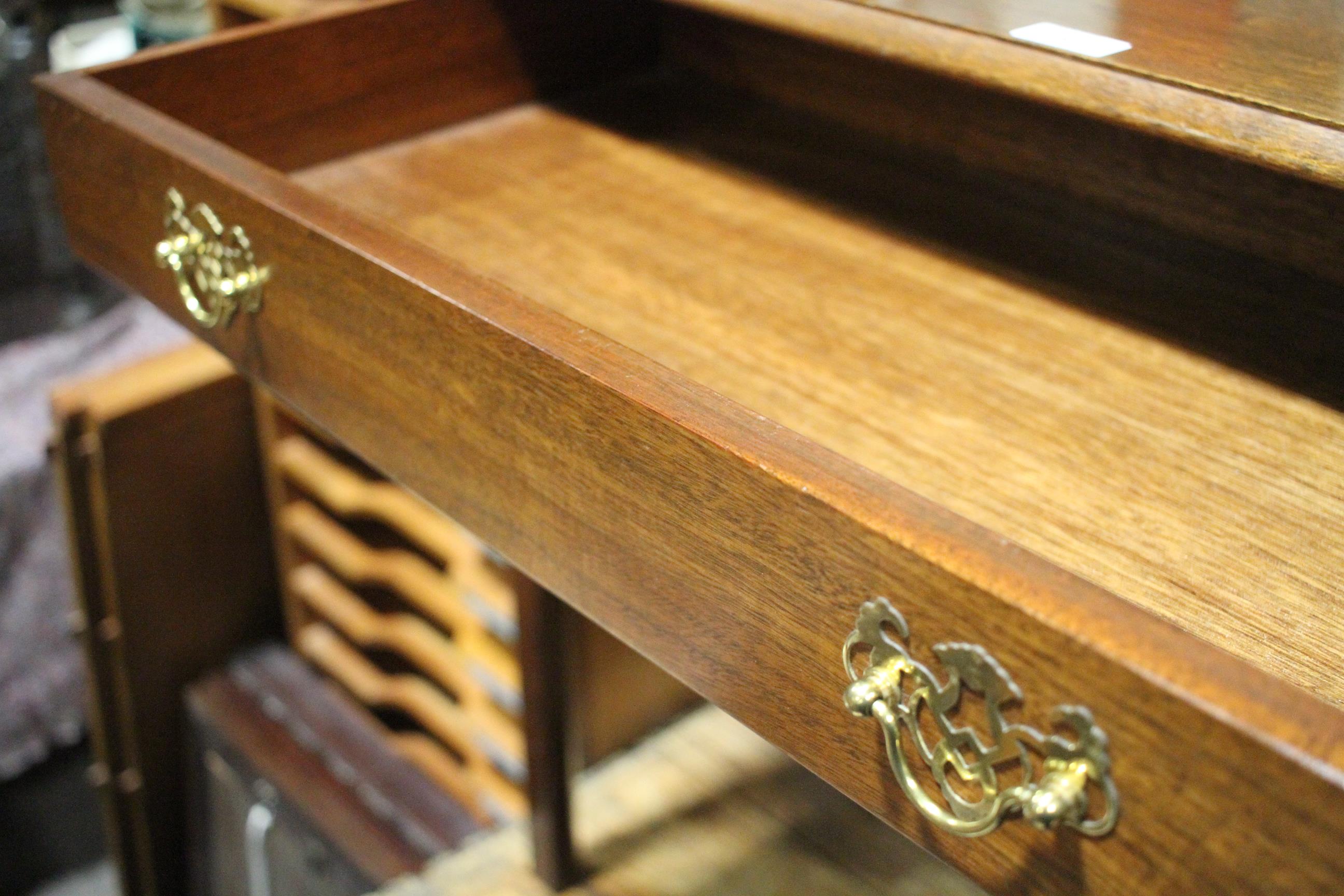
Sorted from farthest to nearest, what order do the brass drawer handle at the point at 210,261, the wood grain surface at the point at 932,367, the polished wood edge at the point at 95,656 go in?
1. the polished wood edge at the point at 95,656
2. the brass drawer handle at the point at 210,261
3. the wood grain surface at the point at 932,367

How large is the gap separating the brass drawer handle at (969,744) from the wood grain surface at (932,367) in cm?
9

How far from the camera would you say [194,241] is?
588mm

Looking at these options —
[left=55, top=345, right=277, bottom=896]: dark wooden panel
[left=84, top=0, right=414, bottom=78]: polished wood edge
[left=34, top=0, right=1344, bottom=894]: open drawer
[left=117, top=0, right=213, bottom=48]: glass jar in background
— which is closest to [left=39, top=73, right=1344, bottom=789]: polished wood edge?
[left=34, top=0, right=1344, bottom=894]: open drawer

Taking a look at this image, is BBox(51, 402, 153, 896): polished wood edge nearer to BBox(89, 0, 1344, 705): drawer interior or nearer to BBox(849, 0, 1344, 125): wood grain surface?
BBox(89, 0, 1344, 705): drawer interior

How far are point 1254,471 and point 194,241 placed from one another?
438 millimetres

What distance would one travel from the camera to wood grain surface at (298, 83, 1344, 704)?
43 cm

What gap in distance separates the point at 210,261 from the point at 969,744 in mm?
396

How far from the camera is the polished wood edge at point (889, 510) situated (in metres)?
0.29

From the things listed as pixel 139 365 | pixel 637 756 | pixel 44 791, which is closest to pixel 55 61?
pixel 139 365

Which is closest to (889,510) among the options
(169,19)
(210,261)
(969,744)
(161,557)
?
(969,744)

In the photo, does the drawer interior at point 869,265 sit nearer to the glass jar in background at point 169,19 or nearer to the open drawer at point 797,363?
the open drawer at point 797,363

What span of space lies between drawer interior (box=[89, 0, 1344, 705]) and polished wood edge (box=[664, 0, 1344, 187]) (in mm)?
102

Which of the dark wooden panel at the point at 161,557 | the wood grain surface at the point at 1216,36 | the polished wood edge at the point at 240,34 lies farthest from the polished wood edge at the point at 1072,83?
the dark wooden panel at the point at 161,557

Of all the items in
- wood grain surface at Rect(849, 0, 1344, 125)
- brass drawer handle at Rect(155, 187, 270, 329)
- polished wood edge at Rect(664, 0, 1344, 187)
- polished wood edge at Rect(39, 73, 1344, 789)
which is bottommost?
brass drawer handle at Rect(155, 187, 270, 329)
